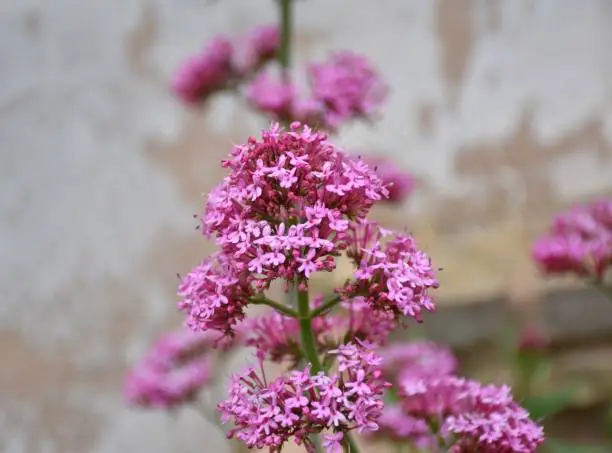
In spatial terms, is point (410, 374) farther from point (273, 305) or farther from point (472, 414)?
point (273, 305)

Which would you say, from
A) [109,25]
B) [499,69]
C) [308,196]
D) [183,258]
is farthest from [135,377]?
[499,69]

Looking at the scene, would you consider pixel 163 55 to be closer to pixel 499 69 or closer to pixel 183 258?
pixel 183 258

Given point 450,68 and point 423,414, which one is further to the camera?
point 450,68

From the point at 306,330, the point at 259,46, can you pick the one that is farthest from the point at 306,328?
the point at 259,46

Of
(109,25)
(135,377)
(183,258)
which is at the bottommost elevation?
(135,377)

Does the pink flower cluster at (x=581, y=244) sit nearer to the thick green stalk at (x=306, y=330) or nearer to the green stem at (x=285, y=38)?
the green stem at (x=285, y=38)

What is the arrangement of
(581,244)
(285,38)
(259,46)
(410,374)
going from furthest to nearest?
(259,46) < (285,38) < (581,244) < (410,374)

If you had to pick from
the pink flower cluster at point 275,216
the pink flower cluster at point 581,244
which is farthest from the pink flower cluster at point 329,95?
the pink flower cluster at point 275,216
